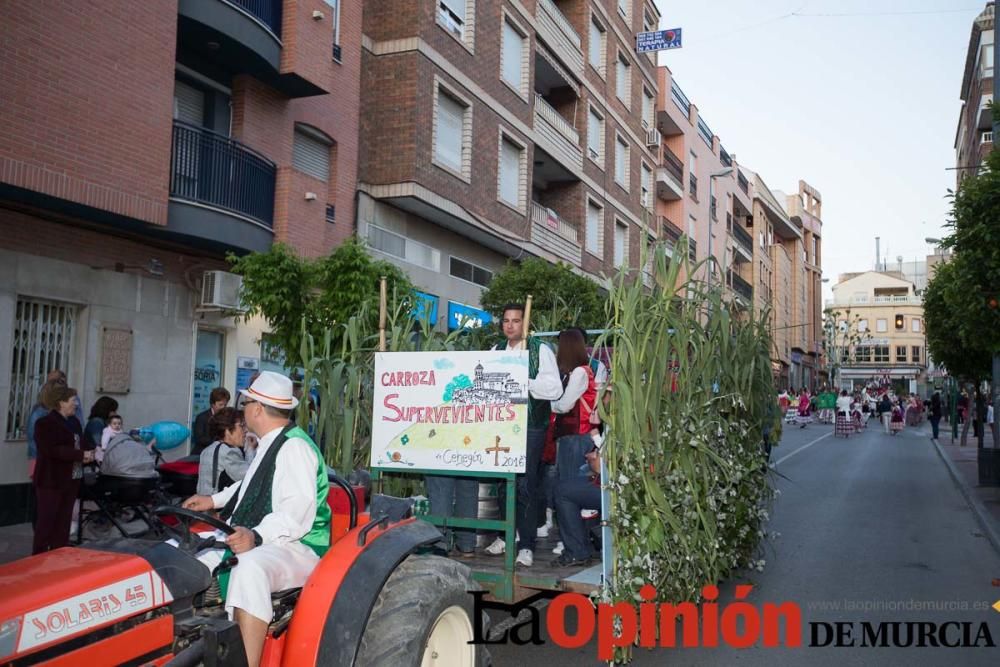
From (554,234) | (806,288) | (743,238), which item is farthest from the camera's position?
(806,288)

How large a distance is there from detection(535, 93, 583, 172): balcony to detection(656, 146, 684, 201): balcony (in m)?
12.0

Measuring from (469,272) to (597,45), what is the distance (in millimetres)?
11393

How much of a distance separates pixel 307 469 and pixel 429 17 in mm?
15904

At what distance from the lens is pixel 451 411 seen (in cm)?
548

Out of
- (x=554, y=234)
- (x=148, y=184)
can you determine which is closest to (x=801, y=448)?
(x=554, y=234)

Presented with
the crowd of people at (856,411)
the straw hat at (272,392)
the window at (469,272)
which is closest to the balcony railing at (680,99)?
the crowd of people at (856,411)

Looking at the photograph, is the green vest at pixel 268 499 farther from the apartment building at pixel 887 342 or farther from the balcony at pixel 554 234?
the apartment building at pixel 887 342

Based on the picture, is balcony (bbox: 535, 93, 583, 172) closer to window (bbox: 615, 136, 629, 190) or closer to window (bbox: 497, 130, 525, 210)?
window (bbox: 497, 130, 525, 210)

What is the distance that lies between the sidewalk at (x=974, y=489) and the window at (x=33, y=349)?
11767 millimetres

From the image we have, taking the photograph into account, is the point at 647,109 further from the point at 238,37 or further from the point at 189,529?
the point at 189,529

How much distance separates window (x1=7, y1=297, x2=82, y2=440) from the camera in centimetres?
1117

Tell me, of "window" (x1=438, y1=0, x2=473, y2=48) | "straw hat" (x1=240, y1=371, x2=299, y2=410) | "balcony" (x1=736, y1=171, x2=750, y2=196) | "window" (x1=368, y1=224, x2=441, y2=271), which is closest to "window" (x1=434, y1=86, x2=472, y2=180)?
"window" (x1=438, y1=0, x2=473, y2=48)

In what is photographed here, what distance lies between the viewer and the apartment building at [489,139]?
57.9ft

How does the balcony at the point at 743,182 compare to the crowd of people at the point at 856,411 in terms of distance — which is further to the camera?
the balcony at the point at 743,182
